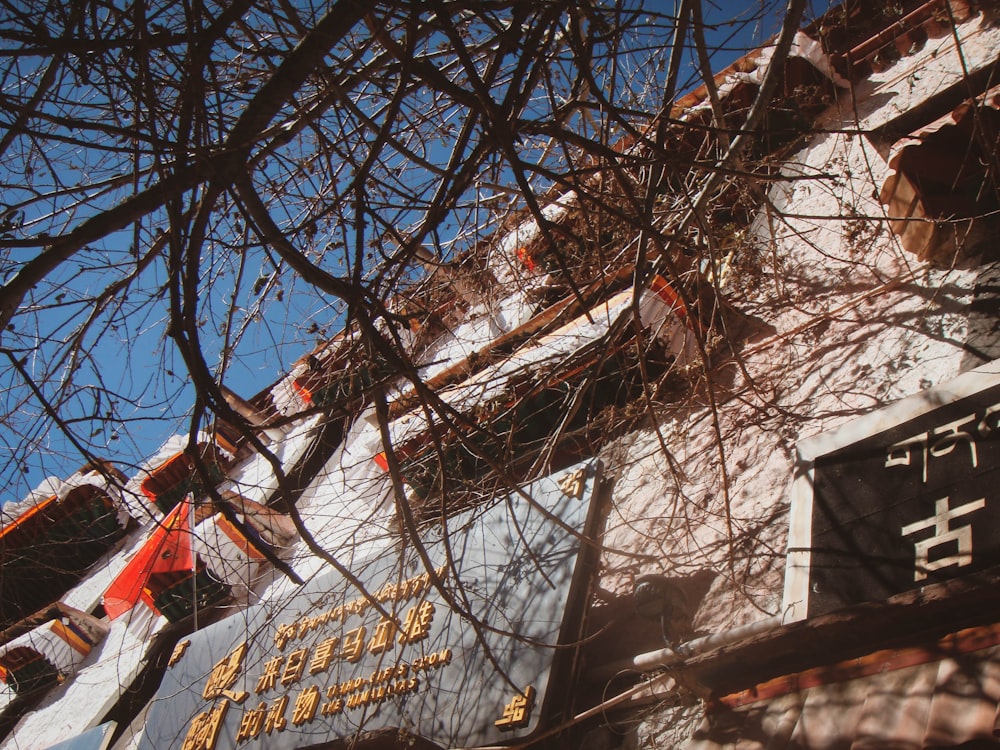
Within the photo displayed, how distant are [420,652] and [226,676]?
83.6 inches

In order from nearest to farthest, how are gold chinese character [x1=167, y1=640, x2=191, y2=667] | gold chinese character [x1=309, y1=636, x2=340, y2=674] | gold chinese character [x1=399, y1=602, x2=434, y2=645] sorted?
gold chinese character [x1=399, y1=602, x2=434, y2=645] → gold chinese character [x1=309, y1=636, x2=340, y2=674] → gold chinese character [x1=167, y1=640, x2=191, y2=667]

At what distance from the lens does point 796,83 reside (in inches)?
270

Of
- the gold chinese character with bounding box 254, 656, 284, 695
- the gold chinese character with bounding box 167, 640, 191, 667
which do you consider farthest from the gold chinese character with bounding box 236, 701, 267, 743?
the gold chinese character with bounding box 167, 640, 191, 667

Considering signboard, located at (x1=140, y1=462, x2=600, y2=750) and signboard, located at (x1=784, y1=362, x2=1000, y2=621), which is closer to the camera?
signboard, located at (x1=784, y1=362, x2=1000, y2=621)

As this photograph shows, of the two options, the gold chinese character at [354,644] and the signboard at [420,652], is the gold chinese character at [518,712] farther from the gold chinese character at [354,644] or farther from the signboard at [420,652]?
the gold chinese character at [354,644]

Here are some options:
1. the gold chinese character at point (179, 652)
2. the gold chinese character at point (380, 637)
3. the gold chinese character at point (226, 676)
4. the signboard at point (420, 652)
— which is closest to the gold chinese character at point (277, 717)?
the signboard at point (420, 652)

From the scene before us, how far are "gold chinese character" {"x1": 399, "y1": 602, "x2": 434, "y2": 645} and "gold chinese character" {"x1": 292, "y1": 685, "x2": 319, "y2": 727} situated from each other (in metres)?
0.75

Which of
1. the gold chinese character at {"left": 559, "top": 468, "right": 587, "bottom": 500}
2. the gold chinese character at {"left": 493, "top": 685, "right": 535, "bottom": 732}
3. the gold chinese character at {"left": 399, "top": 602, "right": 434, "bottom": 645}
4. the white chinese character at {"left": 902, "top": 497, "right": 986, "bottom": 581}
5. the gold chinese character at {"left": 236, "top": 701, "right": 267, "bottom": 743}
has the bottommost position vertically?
the gold chinese character at {"left": 493, "top": 685, "right": 535, "bottom": 732}

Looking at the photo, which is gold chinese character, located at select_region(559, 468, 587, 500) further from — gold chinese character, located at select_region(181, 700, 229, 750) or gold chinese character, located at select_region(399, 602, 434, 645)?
gold chinese character, located at select_region(181, 700, 229, 750)

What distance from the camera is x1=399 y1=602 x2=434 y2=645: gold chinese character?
447cm

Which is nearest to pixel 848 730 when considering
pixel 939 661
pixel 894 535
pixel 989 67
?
pixel 939 661

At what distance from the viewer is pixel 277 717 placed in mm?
4867

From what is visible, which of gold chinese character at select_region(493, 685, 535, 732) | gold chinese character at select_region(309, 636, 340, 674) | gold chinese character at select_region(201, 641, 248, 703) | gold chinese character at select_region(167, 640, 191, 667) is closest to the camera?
gold chinese character at select_region(493, 685, 535, 732)

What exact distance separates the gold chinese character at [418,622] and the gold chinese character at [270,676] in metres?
1.22
